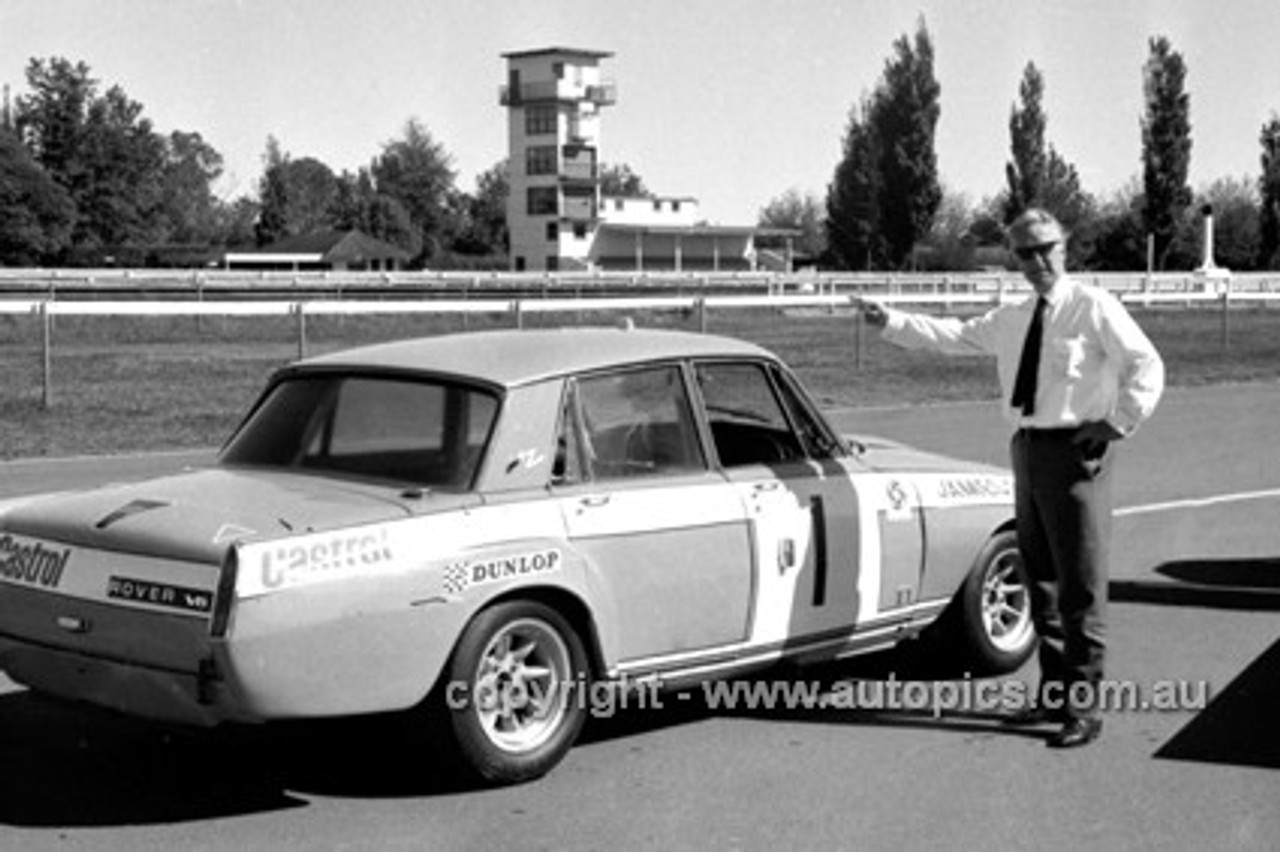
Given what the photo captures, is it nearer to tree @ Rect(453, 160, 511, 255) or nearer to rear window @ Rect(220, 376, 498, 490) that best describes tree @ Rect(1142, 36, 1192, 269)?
tree @ Rect(453, 160, 511, 255)

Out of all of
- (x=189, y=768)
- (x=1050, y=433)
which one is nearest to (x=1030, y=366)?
(x=1050, y=433)

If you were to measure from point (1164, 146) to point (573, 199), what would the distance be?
39.0m

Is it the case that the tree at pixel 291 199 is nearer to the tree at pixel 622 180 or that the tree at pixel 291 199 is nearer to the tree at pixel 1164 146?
the tree at pixel 622 180

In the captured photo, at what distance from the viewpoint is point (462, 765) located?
6090 mm

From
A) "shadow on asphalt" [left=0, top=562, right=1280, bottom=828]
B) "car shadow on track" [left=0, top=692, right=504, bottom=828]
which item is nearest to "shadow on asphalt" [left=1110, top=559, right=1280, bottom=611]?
"shadow on asphalt" [left=0, top=562, right=1280, bottom=828]

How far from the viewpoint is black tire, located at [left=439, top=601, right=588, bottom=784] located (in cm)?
598

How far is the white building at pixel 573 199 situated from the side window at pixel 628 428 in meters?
105

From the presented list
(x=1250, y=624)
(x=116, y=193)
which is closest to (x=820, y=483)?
(x=1250, y=624)

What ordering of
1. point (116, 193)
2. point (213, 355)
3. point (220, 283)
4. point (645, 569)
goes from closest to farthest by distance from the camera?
point (645, 569), point (213, 355), point (220, 283), point (116, 193)

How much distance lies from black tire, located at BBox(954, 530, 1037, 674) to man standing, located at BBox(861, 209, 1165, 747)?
2.28 feet

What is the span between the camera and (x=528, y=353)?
6.75 metres

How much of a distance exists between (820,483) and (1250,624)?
10.2 feet

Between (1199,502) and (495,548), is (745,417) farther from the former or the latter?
(1199,502)

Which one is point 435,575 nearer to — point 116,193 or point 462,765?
point 462,765
